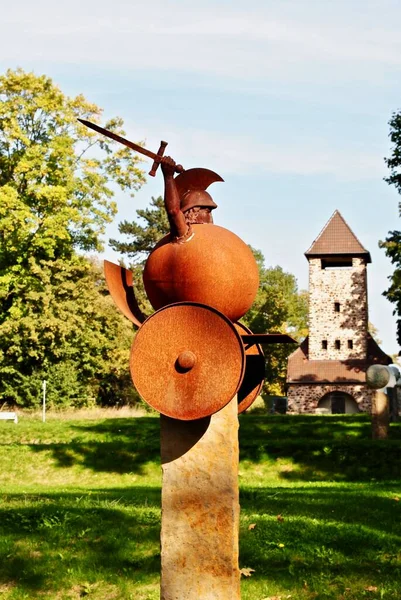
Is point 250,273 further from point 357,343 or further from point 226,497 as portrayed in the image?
point 357,343

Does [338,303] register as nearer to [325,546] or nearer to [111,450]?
[111,450]

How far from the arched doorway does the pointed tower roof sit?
780cm

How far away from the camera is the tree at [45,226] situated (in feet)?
113

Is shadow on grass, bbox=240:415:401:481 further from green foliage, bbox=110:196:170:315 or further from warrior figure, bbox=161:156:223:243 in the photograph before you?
green foliage, bbox=110:196:170:315

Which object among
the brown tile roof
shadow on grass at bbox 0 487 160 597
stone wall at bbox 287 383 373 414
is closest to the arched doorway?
stone wall at bbox 287 383 373 414

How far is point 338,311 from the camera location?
154 feet

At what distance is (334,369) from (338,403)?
1.88 meters

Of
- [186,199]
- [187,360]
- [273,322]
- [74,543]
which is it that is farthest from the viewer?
[273,322]

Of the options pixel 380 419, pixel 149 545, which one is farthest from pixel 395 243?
pixel 149 545

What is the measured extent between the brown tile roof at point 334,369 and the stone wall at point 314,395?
1.02 ft

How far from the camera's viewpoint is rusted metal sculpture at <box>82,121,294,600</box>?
5.29 m

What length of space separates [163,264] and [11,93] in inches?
1251

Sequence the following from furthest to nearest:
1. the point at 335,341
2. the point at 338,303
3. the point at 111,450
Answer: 1. the point at 338,303
2. the point at 335,341
3. the point at 111,450

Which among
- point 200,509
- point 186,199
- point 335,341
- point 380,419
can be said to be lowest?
point 200,509
